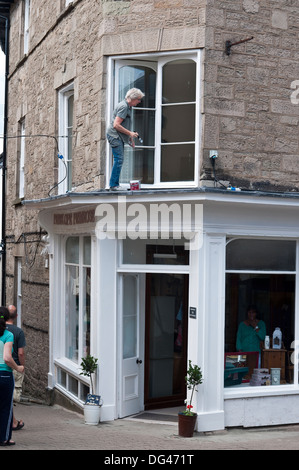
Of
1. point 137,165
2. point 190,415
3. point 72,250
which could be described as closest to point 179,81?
point 137,165

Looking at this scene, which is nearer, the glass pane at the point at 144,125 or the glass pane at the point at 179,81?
the glass pane at the point at 179,81

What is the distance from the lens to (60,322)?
13031mm

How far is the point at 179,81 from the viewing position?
34.7 ft

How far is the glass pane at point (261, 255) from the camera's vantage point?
10.5m

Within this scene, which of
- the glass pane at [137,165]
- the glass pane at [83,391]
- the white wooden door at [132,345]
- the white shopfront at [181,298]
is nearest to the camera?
the white shopfront at [181,298]

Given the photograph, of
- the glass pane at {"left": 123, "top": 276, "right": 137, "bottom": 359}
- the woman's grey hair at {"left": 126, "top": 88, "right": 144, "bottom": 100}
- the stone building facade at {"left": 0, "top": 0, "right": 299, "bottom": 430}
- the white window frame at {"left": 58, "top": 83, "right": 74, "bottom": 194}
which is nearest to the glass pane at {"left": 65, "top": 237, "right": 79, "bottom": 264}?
the stone building facade at {"left": 0, "top": 0, "right": 299, "bottom": 430}

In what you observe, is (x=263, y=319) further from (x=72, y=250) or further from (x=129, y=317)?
(x=72, y=250)

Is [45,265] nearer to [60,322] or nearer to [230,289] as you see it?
[60,322]

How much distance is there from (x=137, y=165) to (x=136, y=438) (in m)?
4.07

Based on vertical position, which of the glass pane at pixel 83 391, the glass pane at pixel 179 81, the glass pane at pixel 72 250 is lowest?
the glass pane at pixel 83 391

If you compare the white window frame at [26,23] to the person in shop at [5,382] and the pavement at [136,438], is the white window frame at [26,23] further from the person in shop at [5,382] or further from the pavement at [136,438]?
the person in shop at [5,382]

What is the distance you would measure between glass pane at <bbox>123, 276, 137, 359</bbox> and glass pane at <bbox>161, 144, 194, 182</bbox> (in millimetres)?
1805

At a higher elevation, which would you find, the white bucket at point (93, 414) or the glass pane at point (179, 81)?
the glass pane at point (179, 81)

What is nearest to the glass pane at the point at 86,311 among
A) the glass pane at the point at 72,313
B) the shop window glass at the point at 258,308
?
the glass pane at the point at 72,313
